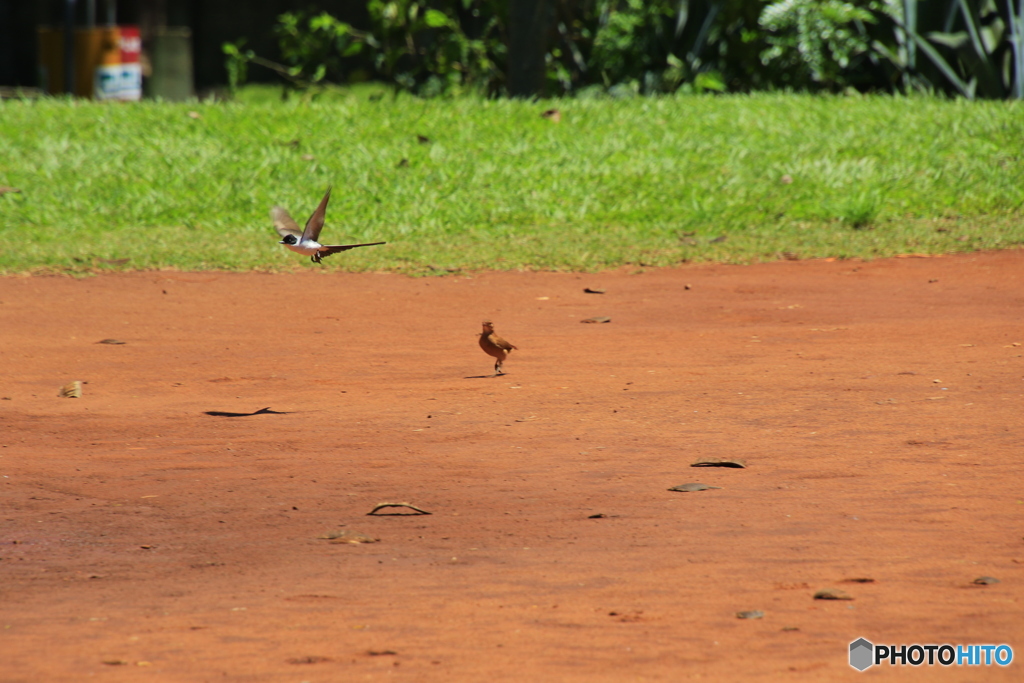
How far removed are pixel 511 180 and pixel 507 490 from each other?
8.15 m

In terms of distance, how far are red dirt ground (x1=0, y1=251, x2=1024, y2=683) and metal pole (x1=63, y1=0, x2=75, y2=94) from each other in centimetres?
865

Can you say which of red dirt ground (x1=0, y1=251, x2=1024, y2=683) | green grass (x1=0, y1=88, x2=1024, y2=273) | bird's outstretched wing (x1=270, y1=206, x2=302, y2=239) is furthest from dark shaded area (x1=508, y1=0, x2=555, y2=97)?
bird's outstretched wing (x1=270, y1=206, x2=302, y2=239)

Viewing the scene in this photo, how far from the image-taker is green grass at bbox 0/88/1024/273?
35.2 ft

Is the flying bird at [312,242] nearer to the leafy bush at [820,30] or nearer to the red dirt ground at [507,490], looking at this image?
the red dirt ground at [507,490]

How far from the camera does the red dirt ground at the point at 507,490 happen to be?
3391 millimetres

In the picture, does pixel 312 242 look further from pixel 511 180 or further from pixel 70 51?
pixel 70 51

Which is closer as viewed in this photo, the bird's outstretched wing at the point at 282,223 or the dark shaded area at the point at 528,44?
the bird's outstretched wing at the point at 282,223

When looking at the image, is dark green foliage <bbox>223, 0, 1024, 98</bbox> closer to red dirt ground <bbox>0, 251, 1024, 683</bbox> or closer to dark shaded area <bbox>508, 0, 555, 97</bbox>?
dark shaded area <bbox>508, 0, 555, 97</bbox>

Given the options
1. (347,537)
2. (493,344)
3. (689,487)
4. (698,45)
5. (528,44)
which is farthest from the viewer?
(698,45)

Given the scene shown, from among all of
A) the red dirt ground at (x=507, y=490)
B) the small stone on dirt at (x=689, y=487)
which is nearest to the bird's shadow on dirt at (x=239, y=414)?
the red dirt ground at (x=507, y=490)

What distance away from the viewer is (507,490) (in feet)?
15.5

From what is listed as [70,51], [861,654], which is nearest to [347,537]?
[861,654]

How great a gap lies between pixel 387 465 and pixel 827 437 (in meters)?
1.88

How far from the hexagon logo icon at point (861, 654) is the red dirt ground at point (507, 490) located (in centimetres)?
4
